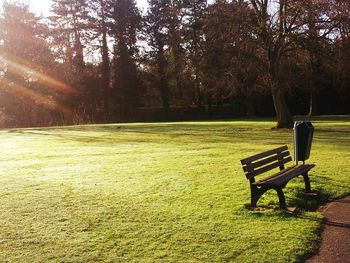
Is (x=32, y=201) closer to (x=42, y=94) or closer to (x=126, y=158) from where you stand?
(x=126, y=158)

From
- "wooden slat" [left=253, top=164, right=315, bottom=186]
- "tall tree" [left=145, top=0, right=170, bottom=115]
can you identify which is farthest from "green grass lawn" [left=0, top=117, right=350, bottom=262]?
"tall tree" [left=145, top=0, right=170, bottom=115]

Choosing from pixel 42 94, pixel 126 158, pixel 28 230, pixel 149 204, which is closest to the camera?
pixel 28 230

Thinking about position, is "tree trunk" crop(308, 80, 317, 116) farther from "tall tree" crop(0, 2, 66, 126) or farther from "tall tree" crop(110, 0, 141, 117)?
"tall tree" crop(0, 2, 66, 126)

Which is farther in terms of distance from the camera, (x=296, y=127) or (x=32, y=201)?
(x=296, y=127)

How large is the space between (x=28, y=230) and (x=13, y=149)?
507 inches

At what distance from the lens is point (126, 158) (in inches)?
556

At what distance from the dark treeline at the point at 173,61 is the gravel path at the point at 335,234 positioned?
1727 cm

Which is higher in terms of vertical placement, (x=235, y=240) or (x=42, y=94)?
(x=42, y=94)

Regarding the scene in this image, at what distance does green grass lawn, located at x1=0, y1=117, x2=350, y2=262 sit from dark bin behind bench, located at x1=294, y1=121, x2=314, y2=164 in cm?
57

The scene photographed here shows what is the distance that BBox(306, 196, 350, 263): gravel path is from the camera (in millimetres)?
5059

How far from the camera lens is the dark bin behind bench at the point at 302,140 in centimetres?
917

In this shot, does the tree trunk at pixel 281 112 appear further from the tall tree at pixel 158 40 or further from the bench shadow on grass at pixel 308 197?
the tall tree at pixel 158 40

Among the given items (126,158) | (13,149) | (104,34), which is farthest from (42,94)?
(126,158)

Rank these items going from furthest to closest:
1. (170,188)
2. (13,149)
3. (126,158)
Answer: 1. (13,149)
2. (126,158)
3. (170,188)
